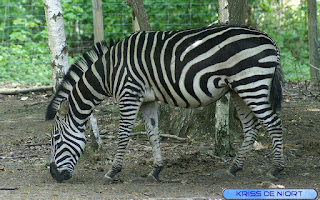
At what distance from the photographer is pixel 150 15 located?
15.4 meters

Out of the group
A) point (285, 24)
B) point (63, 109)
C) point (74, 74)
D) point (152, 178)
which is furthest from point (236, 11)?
point (285, 24)

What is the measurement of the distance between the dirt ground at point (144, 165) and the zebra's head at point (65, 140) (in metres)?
0.28

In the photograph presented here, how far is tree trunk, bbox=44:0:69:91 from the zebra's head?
99cm

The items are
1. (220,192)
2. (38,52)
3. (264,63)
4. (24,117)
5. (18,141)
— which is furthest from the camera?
(38,52)

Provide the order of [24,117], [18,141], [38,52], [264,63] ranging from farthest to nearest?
[38,52] < [24,117] < [18,141] < [264,63]

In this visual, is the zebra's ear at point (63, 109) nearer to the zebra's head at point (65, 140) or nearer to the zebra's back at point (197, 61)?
the zebra's head at point (65, 140)

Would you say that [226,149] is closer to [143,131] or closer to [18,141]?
[143,131]

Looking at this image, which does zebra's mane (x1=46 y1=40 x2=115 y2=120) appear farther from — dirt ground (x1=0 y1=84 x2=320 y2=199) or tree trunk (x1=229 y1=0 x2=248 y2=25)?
tree trunk (x1=229 y1=0 x2=248 y2=25)

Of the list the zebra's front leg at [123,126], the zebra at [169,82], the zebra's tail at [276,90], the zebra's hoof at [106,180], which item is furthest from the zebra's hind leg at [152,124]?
the zebra's tail at [276,90]

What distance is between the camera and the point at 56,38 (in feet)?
23.3

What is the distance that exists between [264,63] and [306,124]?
3.57 m

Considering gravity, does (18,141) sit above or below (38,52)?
below

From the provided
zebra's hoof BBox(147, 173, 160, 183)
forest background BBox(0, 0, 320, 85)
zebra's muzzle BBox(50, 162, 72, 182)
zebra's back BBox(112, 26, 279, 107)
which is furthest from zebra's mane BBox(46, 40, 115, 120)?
forest background BBox(0, 0, 320, 85)

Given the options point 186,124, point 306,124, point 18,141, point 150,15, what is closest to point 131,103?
point 186,124
